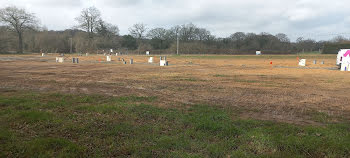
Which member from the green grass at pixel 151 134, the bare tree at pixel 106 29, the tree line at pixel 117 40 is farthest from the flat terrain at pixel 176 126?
the bare tree at pixel 106 29

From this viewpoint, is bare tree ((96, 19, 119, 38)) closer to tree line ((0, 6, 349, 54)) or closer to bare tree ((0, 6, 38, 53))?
tree line ((0, 6, 349, 54))

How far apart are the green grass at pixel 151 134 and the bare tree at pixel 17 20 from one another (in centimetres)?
5951

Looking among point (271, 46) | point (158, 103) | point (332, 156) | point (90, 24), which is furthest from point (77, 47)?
point (332, 156)

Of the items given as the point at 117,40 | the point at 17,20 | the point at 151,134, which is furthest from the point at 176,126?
the point at 117,40

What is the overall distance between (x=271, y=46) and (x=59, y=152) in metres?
78.8

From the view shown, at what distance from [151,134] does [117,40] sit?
81.3 metres

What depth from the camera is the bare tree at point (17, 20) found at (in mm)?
51906

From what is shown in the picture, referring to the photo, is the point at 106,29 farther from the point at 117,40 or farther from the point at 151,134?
the point at 151,134

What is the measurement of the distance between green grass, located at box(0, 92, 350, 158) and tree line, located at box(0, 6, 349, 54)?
182ft

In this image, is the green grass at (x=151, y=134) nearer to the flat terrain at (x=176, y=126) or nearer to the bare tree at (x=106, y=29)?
the flat terrain at (x=176, y=126)

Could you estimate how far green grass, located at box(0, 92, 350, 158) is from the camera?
11.7 ft

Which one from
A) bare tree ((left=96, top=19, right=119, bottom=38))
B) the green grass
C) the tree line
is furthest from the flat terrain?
bare tree ((left=96, top=19, right=119, bottom=38))

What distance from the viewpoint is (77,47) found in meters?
66.6

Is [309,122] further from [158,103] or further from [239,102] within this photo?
[158,103]
